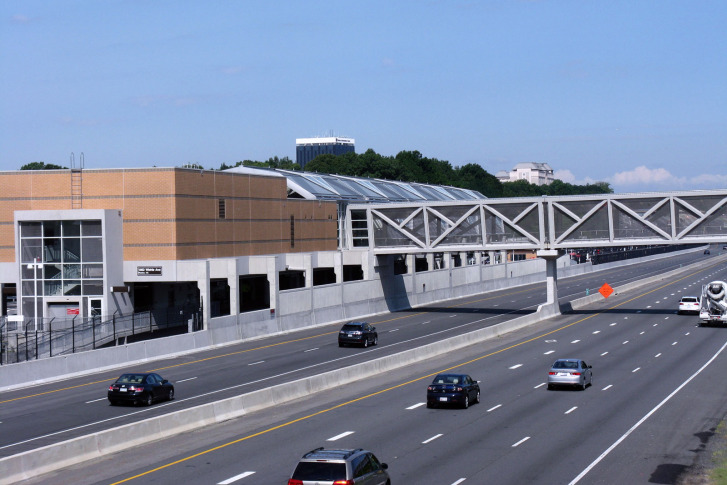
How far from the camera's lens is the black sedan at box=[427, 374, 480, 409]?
107 feet

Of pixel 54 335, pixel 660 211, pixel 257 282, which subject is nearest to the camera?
pixel 54 335

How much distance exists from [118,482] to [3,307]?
145 ft

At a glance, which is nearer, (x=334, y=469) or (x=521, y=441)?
(x=334, y=469)

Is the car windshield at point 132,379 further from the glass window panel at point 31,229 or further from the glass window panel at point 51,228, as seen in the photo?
the glass window panel at point 31,229

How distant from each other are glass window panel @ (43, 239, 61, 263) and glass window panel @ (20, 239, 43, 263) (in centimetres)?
32

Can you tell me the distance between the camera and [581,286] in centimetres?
11688

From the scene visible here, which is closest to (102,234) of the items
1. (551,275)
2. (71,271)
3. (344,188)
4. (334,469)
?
(71,271)

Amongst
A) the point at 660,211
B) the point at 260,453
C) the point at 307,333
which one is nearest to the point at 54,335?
the point at 307,333

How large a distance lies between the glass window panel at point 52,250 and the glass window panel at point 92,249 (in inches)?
72.3

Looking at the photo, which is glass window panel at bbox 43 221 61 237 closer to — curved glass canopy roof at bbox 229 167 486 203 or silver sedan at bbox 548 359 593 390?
curved glass canopy roof at bbox 229 167 486 203

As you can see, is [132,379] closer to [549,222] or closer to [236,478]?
[236,478]

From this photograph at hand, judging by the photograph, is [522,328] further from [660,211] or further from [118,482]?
[118,482]

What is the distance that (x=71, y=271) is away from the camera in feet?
191

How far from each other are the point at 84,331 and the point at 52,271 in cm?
1147
